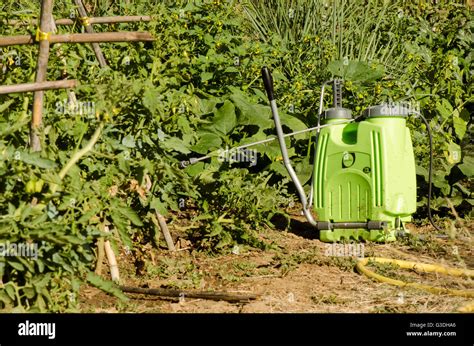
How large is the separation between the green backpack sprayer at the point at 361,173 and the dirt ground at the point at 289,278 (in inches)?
4.7

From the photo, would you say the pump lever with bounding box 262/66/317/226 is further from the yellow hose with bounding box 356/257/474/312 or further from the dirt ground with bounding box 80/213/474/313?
the yellow hose with bounding box 356/257/474/312

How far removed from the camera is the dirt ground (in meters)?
3.65

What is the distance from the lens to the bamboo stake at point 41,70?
3354mm

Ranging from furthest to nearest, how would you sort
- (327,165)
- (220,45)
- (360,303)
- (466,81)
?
1. (466,81)
2. (220,45)
3. (327,165)
4. (360,303)

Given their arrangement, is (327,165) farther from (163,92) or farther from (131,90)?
(131,90)

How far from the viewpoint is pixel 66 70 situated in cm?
408

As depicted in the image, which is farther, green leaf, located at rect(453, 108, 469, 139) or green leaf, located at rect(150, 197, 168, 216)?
green leaf, located at rect(453, 108, 469, 139)

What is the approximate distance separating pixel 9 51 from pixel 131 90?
1003 mm

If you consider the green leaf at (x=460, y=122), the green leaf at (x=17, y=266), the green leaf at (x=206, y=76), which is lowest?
the green leaf at (x=17, y=266)

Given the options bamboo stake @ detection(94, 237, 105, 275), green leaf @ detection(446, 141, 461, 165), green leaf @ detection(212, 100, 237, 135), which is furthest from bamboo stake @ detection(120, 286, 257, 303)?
green leaf @ detection(446, 141, 461, 165)

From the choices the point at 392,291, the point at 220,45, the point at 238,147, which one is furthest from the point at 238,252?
the point at 220,45

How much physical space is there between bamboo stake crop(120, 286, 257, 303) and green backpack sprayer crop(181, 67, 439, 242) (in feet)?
3.40

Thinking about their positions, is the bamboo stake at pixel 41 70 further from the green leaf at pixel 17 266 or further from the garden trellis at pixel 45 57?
the green leaf at pixel 17 266

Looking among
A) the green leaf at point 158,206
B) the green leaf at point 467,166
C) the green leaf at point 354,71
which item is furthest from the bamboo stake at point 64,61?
the green leaf at point 467,166
